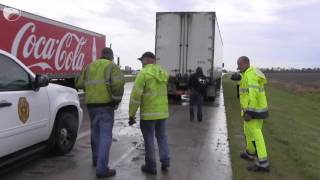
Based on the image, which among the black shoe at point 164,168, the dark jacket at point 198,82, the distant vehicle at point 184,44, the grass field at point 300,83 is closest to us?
the black shoe at point 164,168

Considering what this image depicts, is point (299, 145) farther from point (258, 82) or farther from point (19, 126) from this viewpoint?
point (19, 126)

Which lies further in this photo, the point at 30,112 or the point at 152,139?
the point at 152,139

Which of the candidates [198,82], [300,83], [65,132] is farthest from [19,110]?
[300,83]

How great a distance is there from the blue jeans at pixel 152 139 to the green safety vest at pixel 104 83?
2.00ft

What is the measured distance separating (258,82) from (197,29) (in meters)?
13.0

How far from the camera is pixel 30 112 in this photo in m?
6.88

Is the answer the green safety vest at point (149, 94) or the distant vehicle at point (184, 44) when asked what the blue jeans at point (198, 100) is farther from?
the green safety vest at point (149, 94)

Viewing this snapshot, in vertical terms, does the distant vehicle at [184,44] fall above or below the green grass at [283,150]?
above

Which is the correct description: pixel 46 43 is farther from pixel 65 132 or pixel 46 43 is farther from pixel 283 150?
pixel 283 150

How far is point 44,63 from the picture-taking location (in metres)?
17.3

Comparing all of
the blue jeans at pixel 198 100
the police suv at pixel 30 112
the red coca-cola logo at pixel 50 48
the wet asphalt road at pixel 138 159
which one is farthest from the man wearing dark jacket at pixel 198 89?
the police suv at pixel 30 112

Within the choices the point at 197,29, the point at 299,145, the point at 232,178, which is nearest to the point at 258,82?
the point at 232,178

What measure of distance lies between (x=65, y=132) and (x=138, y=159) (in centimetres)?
128

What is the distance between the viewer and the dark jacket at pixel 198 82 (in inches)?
557
